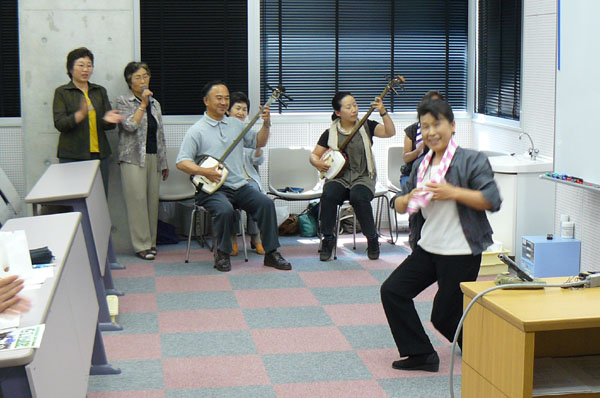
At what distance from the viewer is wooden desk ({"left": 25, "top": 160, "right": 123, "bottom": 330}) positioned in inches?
196

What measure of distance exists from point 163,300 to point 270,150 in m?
2.34

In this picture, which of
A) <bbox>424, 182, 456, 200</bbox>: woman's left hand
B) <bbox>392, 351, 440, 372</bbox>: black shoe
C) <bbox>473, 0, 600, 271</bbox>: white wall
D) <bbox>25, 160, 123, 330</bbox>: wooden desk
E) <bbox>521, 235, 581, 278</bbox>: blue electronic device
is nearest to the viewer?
<bbox>424, 182, 456, 200</bbox>: woman's left hand

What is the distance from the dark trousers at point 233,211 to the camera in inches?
258

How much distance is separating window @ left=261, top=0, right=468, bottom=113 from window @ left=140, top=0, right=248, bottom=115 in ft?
0.90

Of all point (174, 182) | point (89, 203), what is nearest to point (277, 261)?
point (174, 182)

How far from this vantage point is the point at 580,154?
5285 millimetres

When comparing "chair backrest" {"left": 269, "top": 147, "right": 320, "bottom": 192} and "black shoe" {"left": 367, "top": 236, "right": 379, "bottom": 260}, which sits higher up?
"chair backrest" {"left": 269, "top": 147, "right": 320, "bottom": 192}

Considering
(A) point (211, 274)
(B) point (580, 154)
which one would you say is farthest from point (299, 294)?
(B) point (580, 154)

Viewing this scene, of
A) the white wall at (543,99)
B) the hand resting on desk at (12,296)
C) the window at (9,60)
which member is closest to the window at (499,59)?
the white wall at (543,99)

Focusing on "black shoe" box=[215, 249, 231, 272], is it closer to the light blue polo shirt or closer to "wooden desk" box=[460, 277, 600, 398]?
the light blue polo shirt

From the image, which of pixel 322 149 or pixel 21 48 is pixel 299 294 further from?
pixel 21 48

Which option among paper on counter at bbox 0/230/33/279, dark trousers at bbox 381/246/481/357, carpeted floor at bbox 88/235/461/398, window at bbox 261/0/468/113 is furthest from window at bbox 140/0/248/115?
paper on counter at bbox 0/230/33/279

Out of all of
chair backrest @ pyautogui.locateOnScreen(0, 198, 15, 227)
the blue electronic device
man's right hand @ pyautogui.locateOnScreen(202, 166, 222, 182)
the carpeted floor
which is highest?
man's right hand @ pyautogui.locateOnScreen(202, 166, 222, 182)

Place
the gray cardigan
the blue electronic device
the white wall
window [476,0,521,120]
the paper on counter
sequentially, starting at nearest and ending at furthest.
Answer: the paper on counter → the gray cardigan → the blue electronic device → the white wall → window [476,0,521,120]
